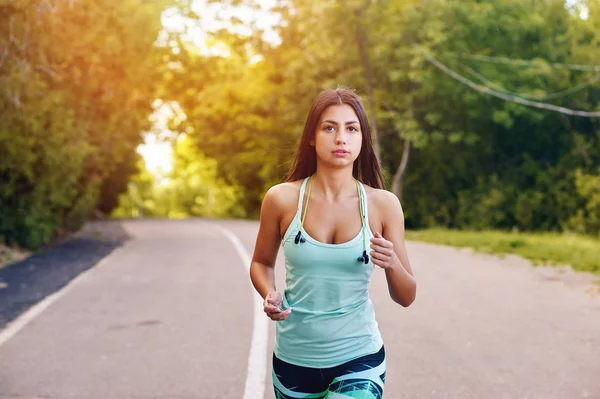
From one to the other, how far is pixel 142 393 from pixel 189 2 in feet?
110

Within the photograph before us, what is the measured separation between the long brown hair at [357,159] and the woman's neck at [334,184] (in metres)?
0.12

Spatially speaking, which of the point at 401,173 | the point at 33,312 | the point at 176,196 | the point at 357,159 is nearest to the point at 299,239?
the point at 357,159

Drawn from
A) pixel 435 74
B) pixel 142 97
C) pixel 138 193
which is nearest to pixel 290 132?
pixel 435 74

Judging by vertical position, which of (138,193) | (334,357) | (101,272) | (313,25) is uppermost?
(313,25)

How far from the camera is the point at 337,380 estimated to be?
10.4 feet

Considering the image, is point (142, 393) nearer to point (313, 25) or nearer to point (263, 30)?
point (313, 25)

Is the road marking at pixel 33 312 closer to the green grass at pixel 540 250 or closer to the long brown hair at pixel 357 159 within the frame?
the long brown hair at pixel 357 159

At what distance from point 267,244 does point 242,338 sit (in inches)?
206

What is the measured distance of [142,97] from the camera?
2738cm

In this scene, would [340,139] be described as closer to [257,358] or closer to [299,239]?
[299,239]

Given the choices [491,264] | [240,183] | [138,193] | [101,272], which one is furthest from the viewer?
[138,193]

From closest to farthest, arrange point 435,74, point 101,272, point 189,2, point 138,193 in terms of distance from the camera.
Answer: point 101,272, point 435,74, point 189,2, point 138,193

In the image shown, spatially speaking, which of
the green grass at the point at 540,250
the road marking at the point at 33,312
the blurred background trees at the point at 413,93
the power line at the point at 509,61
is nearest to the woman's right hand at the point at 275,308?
the road marking at the point at 33,312

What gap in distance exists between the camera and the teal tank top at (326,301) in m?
3.12
